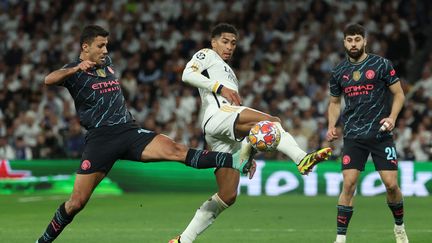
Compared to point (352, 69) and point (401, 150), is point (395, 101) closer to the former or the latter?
point (352, 69)

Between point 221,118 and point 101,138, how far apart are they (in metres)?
1.20

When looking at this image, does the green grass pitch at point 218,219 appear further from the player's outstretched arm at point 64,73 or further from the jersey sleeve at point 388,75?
the player's outstretched arm at point 64,73

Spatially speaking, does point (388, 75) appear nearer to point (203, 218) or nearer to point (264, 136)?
point (264, 136)

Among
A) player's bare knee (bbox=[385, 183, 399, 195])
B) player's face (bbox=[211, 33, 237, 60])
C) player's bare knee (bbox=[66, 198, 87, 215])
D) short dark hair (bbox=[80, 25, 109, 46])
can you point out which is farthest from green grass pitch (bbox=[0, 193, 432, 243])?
short dark hair (bbox=[80, 25, 109, 46])

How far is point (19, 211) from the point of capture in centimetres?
1560

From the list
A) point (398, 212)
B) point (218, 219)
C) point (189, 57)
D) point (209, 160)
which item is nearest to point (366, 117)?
point (398, 212)

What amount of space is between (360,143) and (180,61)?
13.4 metres

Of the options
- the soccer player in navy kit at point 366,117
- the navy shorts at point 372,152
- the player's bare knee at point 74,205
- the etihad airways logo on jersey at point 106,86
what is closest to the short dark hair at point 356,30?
the soccer player in navy kit at point 366,117

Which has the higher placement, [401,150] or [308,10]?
[308,10]

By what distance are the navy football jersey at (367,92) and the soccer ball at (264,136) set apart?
1.39 meters

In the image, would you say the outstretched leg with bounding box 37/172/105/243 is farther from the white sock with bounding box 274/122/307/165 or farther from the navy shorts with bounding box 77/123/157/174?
the white sock with bounding box 274/122/307/165

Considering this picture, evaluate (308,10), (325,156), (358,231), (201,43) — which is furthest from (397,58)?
(325,156)

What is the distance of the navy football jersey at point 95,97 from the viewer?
941cm

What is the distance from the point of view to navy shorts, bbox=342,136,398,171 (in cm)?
1004
